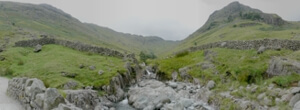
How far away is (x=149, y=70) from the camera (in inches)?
2534

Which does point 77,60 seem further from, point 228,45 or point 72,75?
point 228,45

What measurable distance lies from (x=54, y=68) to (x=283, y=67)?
101ft

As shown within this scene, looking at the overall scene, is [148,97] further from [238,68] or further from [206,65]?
[206,65]

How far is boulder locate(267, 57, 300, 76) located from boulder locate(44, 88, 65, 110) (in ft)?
74.9

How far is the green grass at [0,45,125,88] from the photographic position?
1319 inches

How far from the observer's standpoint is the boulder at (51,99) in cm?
1439

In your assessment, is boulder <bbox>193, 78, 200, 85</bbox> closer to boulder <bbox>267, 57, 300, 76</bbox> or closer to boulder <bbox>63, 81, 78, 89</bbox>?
boulder <bbox>267, 57, 300, 76</bbox>

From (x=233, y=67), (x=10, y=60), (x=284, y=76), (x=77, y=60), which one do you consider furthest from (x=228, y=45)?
(x=10, y=60)

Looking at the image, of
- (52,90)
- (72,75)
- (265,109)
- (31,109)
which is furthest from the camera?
(72,75)

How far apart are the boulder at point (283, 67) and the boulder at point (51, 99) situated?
898 inches

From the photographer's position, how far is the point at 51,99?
1452 cm

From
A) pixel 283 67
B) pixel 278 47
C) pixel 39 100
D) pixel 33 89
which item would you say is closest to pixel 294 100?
pixel 283 67

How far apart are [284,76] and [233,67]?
33.0ft

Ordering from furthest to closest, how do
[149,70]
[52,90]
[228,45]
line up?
[149,70]
[228,45]
[52,90]
